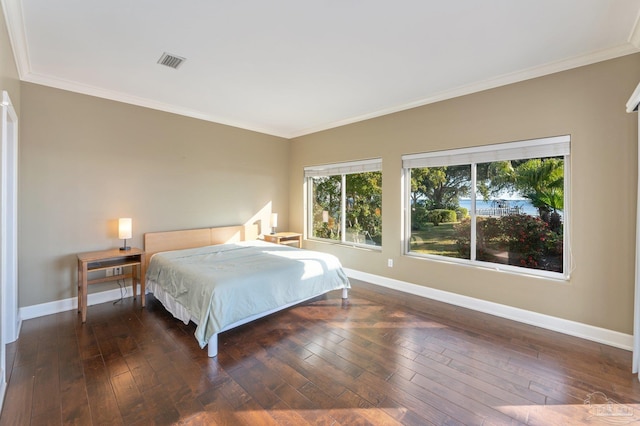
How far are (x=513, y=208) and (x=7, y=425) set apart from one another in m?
4.64

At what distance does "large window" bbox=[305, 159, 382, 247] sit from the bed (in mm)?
1274

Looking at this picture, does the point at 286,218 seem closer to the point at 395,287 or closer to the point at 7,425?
the point at 395,287

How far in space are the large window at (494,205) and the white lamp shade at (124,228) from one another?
3.79 m

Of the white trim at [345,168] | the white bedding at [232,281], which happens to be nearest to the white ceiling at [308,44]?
the white trim at [345,168]

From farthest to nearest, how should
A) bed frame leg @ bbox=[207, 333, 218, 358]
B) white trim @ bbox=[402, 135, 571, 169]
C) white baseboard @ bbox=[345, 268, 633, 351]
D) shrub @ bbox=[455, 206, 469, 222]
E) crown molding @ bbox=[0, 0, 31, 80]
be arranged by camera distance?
shrub @ bbox=[455, 206, 469, 222] < white trim @ bbox=[402, 135, 571, 169] < white baseboard @ bbox=[345, 268, 633, 351] < bed frame leg @ bbox=[207, 333, 218, 358] < crown molding @ bbox=[0, 0, 31, 80]

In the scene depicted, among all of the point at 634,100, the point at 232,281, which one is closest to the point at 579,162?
the point at 634,100

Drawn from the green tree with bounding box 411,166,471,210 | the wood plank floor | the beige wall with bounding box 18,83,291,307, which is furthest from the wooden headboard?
the green tree with bounding box 411,166,471,210

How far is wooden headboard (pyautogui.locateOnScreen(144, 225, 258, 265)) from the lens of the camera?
4008 millimetres

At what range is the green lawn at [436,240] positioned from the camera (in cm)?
388

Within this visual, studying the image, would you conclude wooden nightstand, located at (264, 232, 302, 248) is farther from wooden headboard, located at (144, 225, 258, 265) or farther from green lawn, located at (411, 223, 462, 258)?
green lawn, located at (411, 223, 462, 258)

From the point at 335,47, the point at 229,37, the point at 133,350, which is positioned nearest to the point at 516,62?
the point at 335,47

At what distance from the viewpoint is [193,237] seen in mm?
4414

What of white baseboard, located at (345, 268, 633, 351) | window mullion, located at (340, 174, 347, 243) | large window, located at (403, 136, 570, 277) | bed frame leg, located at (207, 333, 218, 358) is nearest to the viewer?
bed frame leg, located at (207, 333, 218, 358)

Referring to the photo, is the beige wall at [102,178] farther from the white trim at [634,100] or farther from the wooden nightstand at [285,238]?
the white trim at [634,100]
